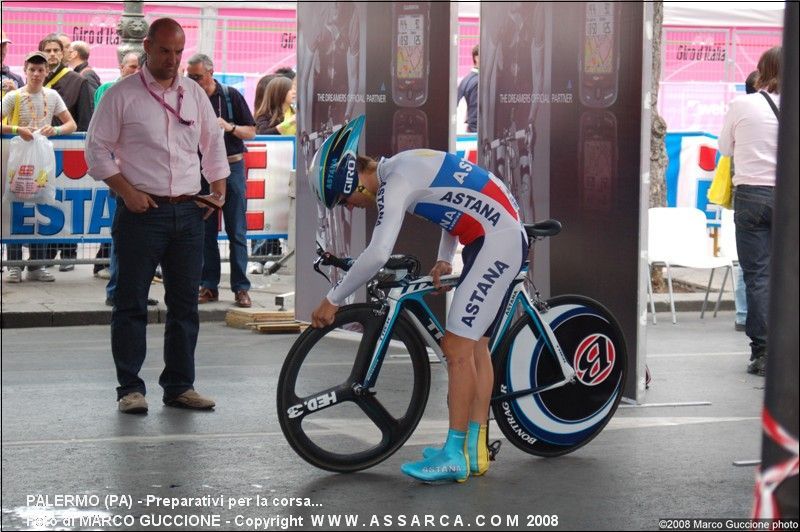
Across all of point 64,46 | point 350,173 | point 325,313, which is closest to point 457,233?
point 350,173

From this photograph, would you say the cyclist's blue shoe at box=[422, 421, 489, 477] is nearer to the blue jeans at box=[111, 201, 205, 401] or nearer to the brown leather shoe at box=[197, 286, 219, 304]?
the blue jeans at box=[111, 201, 205, 401]

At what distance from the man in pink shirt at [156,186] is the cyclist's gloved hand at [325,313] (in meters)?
1.86

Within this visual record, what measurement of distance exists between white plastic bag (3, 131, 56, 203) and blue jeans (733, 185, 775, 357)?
20.6 ft

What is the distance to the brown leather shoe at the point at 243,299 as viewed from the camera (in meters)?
12.6

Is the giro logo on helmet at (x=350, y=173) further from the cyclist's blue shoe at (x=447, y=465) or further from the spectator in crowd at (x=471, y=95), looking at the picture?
the spectator in crowd at (x=471, y=95)

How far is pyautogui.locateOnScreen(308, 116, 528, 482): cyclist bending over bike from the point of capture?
645 cm

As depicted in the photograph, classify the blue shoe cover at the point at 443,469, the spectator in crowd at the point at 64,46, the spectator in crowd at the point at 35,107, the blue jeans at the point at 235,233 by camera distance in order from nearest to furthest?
the blue shoe cover at the point at 443,469 → the blue jeans at the point at 235,233 → the spectator in crowd at the point at 35,107 → the spectator in crowd at the point at 64,46

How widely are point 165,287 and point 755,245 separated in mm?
4141

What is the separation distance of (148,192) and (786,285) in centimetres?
425

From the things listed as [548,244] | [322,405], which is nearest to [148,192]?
[322,405]

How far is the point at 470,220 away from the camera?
21.7 feet

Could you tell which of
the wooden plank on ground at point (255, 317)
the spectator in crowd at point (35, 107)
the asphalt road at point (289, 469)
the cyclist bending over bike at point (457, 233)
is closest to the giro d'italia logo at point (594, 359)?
the asphalt road at point (289, 469)

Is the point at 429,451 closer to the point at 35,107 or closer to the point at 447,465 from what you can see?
the point at 447,465

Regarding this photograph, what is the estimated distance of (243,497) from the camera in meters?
6.33
